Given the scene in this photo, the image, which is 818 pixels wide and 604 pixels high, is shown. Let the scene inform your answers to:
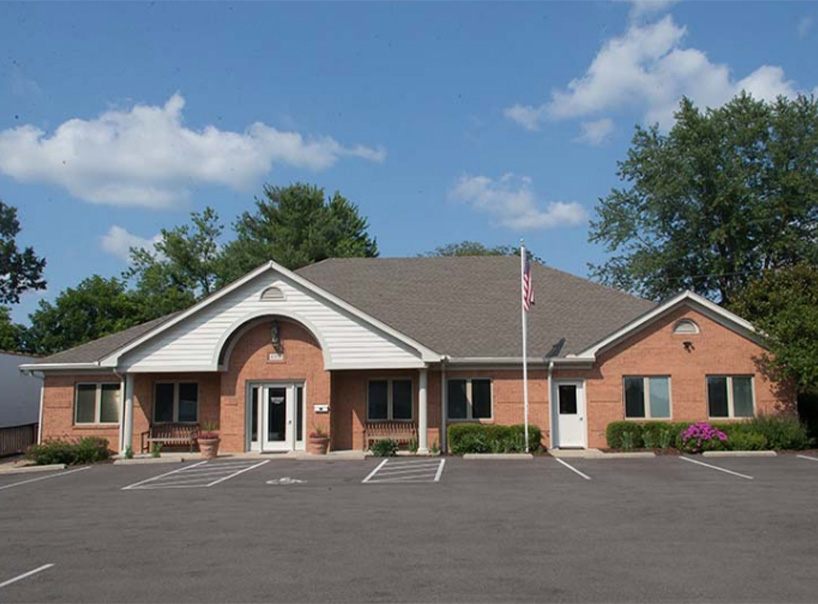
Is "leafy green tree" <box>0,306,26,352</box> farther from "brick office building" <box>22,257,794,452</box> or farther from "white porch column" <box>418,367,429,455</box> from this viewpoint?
"white porch column" <box>418,367,429,455</box>

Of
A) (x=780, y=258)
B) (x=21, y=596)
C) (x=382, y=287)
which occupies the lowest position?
(x=21, y=596)

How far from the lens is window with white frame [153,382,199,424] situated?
26.7 meters

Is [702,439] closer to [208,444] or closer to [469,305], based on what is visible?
[469,305]

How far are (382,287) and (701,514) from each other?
19899 millimetres

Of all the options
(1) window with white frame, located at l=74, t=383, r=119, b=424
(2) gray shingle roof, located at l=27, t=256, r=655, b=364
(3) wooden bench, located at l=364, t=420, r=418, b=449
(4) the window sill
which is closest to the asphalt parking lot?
(3) wooden bench, located at l=364, t=420, r=418, b=449

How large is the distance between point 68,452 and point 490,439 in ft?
41.9

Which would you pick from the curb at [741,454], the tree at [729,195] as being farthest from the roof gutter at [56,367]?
the tree at [729,195]

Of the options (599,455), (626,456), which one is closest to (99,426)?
(599,455)

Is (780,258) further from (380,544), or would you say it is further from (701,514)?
(380,544)

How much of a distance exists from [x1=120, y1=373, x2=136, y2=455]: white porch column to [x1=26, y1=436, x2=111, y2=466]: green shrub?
671 millimetres

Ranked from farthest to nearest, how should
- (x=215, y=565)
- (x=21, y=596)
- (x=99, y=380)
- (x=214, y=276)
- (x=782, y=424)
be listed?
1. (x=214, y=276)
2. (x=99, y=380)
3. (x=782, y=424)
4. (x=215, y=565)
5. (x=21, y=596)

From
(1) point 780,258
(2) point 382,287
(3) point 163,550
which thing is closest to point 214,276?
(2) point 382,287

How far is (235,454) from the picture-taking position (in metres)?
25.5

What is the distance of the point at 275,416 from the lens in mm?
26062
